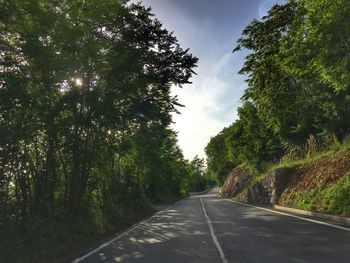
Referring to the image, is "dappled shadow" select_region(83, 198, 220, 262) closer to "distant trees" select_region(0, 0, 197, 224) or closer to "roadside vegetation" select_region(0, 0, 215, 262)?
"roadside vegetation" select_region(0, 0, 215, 262)

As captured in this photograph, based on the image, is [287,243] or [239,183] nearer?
[287,243]

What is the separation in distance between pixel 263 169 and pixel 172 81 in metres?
33.1

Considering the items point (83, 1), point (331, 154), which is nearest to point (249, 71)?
point (331, 154)

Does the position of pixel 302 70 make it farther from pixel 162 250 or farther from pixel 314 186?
pixel 162 250

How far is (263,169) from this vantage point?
51594mm

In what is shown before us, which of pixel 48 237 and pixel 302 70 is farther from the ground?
pixel 302 70

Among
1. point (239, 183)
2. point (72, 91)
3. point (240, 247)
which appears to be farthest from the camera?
point (239, 183)

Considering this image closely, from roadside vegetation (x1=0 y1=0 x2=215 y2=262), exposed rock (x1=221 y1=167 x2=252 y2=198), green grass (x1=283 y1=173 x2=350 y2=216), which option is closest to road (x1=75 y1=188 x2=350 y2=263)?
roadside vegetation (x1=0 y1=0 x2=215 y2=262)

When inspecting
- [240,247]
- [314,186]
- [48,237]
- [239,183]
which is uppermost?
[239,183]

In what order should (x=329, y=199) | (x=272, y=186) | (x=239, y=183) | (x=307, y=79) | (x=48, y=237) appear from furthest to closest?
(x=239, y=183), (x=272, y=186), (x=307, y=79), (x=329, y=199), (x=48, y=237)

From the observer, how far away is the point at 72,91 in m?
17.8

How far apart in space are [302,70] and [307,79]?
749 centimetres

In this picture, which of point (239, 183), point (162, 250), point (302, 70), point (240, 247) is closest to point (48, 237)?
point (162, 250)

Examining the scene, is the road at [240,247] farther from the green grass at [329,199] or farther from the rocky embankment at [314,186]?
the rocky embankment at [314,186]
